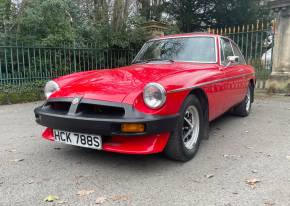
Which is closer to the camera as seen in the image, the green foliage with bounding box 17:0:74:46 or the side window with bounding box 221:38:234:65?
the side window with bounding box 221:38:234:65

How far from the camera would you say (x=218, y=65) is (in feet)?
14.2

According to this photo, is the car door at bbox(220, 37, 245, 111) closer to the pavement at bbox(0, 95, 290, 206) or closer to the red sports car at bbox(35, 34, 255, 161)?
the red sports car at bbox(35, 34, 255, 161)

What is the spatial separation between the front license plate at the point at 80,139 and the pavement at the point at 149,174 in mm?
305

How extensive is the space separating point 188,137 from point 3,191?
2110 mm

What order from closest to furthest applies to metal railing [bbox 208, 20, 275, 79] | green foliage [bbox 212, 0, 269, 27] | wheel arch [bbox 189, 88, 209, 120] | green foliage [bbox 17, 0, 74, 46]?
wheel arch [bbox 189, 88, 209, 120] → green foliage [bbox 17, 0, 74, 46] → metal railing [bbox 208, 20, 275, 79] → green foliage [bbox 212, 0, 269, 27]

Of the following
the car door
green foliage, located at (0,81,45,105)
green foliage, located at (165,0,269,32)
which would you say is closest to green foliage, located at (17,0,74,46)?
green foliage, located at (0,81,45,105)

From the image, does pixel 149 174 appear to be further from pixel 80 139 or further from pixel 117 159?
pixel 80 139

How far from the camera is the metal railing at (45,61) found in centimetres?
772

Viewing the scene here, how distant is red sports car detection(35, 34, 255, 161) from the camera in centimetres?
293

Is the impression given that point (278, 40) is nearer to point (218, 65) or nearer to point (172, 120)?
point (218, 65)

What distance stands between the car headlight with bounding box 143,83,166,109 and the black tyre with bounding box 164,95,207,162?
357 mm

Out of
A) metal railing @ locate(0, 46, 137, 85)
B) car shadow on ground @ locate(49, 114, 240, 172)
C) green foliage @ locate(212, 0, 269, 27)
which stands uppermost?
green foliage @ locate(212, 0, 269, 27)

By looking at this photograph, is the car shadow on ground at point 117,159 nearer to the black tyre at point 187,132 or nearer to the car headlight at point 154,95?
the black tyre at point 187,132

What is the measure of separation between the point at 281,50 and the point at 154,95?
7.23 metres
